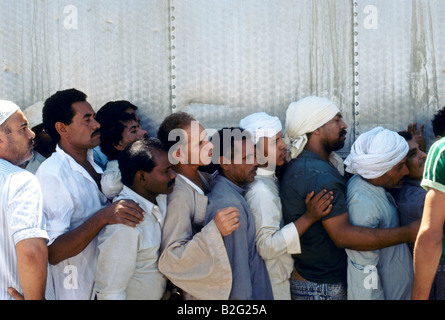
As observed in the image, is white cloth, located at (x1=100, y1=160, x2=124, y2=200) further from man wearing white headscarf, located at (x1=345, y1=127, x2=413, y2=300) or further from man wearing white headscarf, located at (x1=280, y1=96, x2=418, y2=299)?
man wearing white headscarf, located at (x1=345, y1=127, x2=413, y2=300)

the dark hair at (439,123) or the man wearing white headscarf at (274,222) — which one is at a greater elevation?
the dark hair at (439,123)

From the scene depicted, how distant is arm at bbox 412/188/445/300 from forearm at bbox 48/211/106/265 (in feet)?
5.41

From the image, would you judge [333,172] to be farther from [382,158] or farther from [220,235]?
[220,235]

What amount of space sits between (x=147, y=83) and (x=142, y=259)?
1.61 m

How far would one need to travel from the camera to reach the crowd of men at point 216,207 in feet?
10.4

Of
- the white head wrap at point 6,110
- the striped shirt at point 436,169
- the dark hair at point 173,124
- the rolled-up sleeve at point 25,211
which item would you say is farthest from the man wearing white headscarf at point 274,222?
the white head wrap at point 6,110

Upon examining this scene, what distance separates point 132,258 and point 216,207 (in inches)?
23.7

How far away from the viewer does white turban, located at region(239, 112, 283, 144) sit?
12.7 ft

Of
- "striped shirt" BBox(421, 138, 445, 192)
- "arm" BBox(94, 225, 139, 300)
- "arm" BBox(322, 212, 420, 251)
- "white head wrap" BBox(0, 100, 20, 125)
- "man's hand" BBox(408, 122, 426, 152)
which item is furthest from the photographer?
"man's hand" BBox(408, 122, 426, 152)

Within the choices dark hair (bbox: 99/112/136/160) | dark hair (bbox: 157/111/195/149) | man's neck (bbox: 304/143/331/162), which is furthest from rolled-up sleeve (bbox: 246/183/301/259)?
dark hair (bbox: 99/112/136/160)

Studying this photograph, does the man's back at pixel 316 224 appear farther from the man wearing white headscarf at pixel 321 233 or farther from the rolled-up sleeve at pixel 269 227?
the rolled-up sleeve at pixel 269 227

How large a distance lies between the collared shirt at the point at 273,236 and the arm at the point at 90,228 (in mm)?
769
